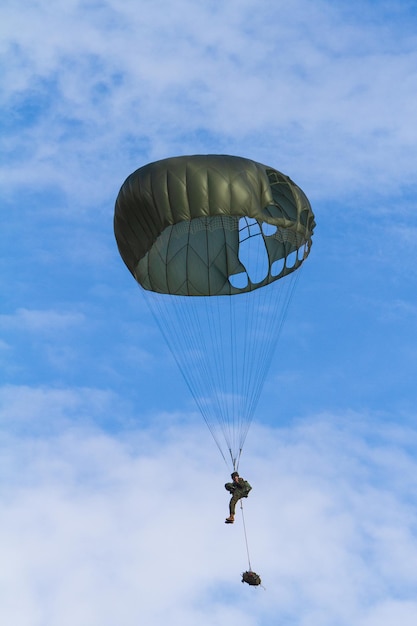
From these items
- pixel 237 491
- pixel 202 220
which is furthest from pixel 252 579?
pixel 202 220

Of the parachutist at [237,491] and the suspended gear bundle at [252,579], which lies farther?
the parachutist at [237,491]

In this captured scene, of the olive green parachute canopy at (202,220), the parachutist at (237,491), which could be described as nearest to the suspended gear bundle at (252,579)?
the parachutist at (237,491)

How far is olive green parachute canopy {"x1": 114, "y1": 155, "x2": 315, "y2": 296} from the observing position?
37.2 metres

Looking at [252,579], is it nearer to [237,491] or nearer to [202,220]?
[237,491]

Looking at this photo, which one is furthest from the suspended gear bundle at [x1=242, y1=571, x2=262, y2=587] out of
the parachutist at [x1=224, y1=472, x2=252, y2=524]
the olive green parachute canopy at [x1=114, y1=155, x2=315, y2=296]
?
the olive green parachute canopy at [x1=114, y1=155, x2=315, y2=296]

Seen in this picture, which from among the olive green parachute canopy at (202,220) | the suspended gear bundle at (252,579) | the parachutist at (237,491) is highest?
the olive green parachute canopy at (202,220)

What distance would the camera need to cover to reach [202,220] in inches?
1511

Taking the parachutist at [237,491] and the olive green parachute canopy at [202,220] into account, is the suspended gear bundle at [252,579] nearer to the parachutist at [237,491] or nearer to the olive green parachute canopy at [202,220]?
the parachutist at [237,491]

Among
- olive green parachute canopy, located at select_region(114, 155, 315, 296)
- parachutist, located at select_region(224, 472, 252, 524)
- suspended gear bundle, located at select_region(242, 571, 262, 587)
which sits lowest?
suspended gear bundle, located at select_region(242, 571, 262, 587)

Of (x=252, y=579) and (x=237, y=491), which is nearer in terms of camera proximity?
(x=252, y=579)

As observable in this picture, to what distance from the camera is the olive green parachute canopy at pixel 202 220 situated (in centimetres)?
3722

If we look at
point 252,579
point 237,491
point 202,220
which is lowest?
point 252,579

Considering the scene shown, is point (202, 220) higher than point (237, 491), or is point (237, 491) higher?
point (202, 220)

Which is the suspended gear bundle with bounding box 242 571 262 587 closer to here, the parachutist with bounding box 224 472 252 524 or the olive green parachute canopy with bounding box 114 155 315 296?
the parachutist with bounding box 224 472 252 524
